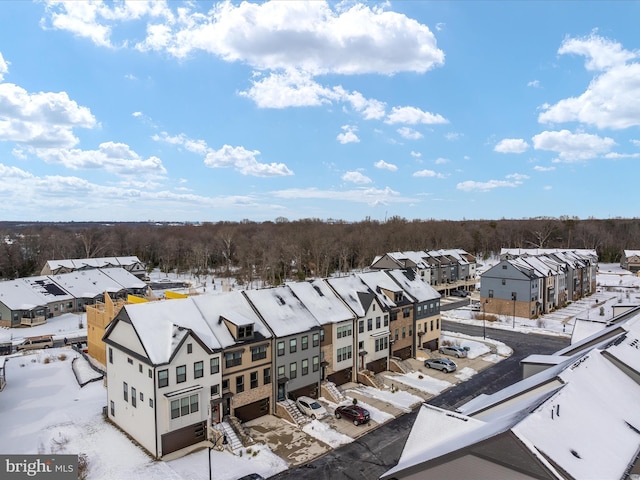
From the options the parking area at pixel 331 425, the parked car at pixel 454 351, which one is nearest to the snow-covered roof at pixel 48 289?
the parking area at pixel 331 425

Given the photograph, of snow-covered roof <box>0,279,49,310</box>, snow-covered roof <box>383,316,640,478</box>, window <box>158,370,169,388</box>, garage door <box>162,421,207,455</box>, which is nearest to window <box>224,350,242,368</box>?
garage door <box>162,421,207,455</box>

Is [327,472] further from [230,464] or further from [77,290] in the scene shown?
[77,290]

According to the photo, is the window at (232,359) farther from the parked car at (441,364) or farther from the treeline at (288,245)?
the treeline at (288,245)

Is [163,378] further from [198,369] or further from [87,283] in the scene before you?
[87,283]

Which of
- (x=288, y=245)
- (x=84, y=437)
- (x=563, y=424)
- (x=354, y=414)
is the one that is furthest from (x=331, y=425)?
(x=288, y=245)

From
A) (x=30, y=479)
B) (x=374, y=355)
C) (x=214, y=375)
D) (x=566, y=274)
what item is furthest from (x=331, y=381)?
(x=566, y=274)

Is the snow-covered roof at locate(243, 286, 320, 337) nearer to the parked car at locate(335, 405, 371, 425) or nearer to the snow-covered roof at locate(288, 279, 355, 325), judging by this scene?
the snow-covered roof at locate(288, 279, 355, 325)

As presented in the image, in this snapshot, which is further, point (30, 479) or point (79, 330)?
point (79, 330)
